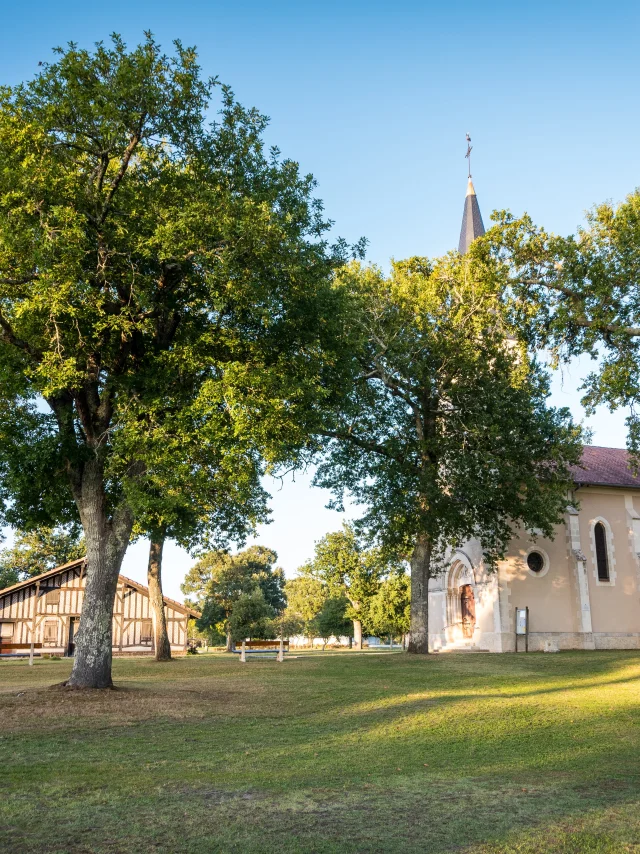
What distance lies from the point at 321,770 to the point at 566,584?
2772 cm

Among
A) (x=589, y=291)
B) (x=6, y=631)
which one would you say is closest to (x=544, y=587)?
(x=589, y=291)

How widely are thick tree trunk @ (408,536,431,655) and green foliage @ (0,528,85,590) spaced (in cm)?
4157

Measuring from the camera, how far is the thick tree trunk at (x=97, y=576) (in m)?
14.3

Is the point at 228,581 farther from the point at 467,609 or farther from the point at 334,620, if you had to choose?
the point at 467,609

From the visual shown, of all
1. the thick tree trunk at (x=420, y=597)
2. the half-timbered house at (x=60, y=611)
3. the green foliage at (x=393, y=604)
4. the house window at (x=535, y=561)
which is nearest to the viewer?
the thick tree trunk at (x=420, y=597)

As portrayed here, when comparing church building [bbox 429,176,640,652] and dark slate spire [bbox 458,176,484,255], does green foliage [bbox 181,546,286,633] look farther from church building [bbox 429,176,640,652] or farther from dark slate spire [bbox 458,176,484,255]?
dark slate spire [bbox 458,176,484,255]

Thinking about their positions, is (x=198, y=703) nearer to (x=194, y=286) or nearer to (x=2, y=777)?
(x=2, y=777)

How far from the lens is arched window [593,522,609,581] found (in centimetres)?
3403

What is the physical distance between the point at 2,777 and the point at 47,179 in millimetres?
9906

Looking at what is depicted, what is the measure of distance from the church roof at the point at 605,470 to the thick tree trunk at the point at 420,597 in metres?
9.82

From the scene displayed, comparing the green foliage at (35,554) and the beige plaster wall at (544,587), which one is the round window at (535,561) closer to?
the beige plaster wall at (544,587)

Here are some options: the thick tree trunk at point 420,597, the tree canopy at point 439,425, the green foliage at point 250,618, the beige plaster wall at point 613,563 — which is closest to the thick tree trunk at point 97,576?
the tree canopy at point 439,425

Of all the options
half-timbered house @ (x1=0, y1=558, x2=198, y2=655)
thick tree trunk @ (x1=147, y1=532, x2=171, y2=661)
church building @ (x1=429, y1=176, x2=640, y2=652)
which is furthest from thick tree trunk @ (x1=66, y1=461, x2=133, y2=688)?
half-timbered house @ (x1=0, y1=558, x2=198, y2=655)

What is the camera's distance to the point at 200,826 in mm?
5543
